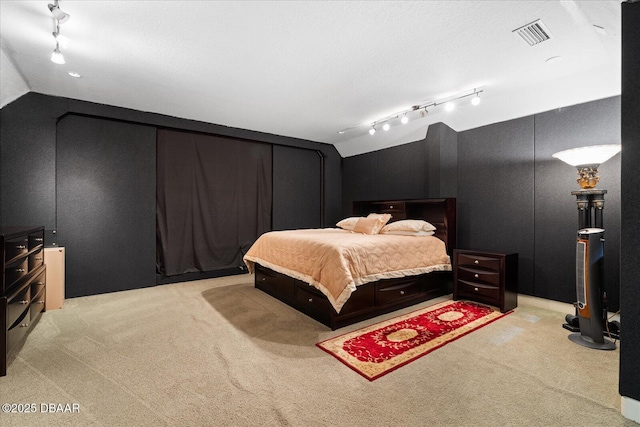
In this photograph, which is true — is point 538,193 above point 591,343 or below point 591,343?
above

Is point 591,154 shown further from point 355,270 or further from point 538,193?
point 355,270

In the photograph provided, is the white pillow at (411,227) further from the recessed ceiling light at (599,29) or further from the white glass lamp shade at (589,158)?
the recessed ceiling light at (599,29)

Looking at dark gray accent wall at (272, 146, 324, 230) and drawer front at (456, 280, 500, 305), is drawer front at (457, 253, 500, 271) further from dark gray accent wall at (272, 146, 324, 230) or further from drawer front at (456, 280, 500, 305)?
dark gray accent wall at (272, 146, 324, 230)

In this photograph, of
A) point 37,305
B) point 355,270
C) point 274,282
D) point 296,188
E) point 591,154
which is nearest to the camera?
point 591,154

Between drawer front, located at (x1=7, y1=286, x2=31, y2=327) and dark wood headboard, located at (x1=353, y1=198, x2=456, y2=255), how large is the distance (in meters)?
4.46

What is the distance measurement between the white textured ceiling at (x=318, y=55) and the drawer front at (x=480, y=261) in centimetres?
187

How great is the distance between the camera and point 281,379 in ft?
6.46

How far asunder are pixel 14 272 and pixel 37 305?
0.90m

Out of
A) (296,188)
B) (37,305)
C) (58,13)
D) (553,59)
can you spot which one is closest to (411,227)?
(553,59)

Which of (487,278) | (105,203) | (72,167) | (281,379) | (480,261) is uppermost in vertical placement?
(72,167)

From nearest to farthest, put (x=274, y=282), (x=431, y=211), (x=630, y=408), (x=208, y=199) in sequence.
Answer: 1. (x=630, y=408)
2. (x=274, y=282)
3. (x=431, y=211)
4. (x=208, y=199)

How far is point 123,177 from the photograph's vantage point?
419 centimetres

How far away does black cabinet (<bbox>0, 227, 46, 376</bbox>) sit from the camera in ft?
6.66

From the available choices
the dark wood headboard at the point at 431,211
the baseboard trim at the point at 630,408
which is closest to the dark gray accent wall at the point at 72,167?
the dark wood headboard at the point at 431,211
